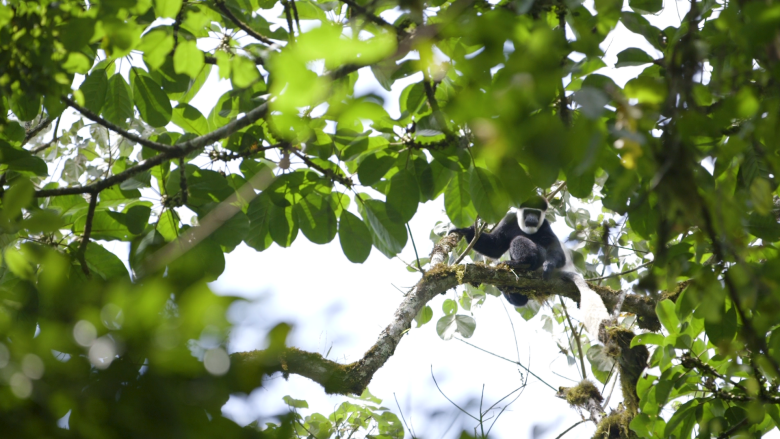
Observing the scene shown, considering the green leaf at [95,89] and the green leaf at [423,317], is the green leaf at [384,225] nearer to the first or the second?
the green leaf at [95,89]

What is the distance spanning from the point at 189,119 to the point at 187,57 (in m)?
0.90

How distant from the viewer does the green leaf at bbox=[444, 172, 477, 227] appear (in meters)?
2.04

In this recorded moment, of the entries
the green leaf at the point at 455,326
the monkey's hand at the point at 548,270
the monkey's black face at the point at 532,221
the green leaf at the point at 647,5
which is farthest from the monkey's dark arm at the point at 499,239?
the green leaf at the point at 647,5

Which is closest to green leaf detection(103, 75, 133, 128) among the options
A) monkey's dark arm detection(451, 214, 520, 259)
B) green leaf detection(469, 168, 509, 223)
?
green leaf detection(469, 168, 509, 223)

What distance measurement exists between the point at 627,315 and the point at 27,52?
3.29 metres

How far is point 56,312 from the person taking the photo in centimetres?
58

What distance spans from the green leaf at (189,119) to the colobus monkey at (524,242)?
273 centimetres

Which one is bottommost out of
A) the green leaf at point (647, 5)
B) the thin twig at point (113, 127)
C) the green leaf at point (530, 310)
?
the thin twig at point (113, 127)

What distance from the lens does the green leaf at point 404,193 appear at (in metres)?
1.90

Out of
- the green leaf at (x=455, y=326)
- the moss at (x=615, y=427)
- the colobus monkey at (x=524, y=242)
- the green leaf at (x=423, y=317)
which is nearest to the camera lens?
the moss at (x=615, y=427)

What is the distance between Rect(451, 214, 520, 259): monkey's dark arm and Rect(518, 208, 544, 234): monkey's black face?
144 mm

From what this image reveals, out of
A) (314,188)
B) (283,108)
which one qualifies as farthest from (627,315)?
(283,108)

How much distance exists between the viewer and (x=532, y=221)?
5.27m

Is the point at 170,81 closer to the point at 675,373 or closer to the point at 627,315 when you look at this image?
the point at 675,373
